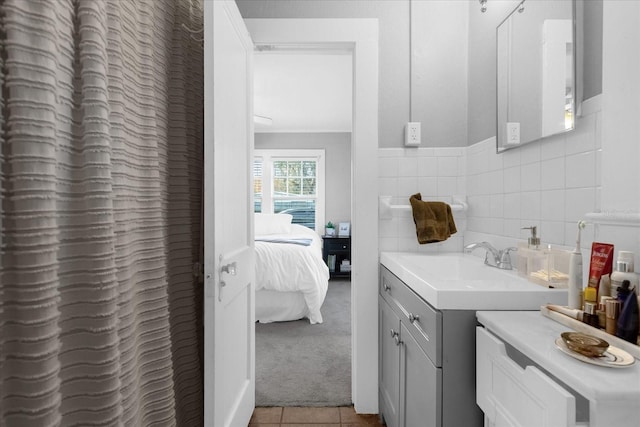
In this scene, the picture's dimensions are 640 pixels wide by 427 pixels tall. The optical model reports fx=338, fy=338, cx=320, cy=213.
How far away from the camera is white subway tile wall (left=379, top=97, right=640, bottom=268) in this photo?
109 centimetres

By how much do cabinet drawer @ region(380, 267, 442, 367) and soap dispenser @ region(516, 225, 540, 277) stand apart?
0.42m

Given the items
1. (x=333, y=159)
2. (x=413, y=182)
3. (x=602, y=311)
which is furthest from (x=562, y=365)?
(x=333, y=159)

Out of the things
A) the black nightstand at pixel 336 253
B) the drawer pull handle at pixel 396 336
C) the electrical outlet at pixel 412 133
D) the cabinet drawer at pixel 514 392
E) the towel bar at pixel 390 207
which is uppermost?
the electrical outlet at pixel 412 133

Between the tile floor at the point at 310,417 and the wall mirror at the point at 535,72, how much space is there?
157 centimetres

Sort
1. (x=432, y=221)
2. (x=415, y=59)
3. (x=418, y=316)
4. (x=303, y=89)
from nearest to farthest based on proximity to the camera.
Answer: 1. (x=418, y=316)
2. (x=432, y=221)
3. (x=415, y=59)
4. (x=303, y=89)

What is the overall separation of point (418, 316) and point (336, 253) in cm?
431

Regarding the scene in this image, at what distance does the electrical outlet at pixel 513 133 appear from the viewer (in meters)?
1.46

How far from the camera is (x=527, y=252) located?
123 centimetres

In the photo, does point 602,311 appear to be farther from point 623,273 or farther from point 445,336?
point 445,336

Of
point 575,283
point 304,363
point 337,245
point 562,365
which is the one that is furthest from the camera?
point 337,245

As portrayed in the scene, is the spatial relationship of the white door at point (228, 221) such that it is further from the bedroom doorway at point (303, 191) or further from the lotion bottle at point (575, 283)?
the lotion bottle at point (575, 283)

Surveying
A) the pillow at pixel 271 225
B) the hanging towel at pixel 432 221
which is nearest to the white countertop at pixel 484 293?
the hanging towel at pixel 432 221

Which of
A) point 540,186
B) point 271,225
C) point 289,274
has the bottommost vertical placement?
point 289,274

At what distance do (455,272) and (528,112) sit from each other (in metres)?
0.75
